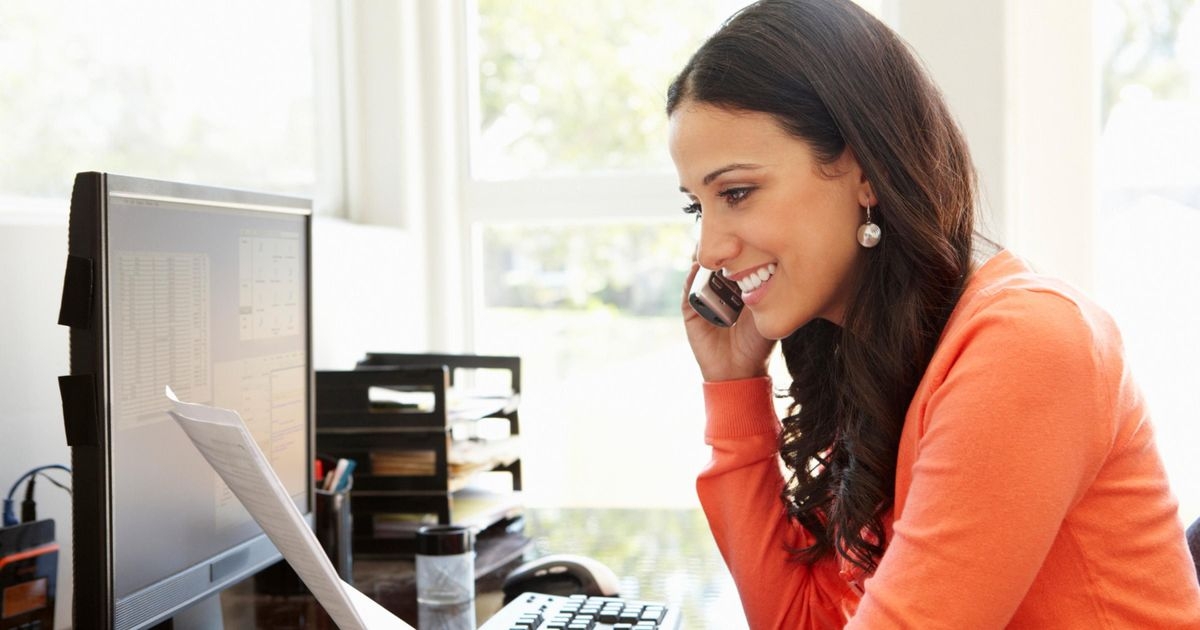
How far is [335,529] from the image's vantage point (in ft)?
4.92

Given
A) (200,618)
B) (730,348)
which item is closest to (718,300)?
(730,348)

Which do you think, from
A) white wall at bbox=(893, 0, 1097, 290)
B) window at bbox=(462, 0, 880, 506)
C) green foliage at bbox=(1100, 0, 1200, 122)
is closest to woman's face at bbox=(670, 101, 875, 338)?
white wall at bbox=(893, 0, 1097, 290)

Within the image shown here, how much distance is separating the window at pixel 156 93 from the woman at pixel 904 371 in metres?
0.85

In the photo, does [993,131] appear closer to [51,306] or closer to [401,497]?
[401,497]

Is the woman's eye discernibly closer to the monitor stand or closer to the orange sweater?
the orange sweater

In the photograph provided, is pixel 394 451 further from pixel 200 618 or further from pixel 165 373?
pixel 165 373

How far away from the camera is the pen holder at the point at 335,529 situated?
1493 millimetres

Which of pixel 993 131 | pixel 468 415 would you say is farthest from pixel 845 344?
pixel 993 131

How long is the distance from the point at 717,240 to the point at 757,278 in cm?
7

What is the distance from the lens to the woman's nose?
116 centimetres

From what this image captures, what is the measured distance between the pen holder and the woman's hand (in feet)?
1.70

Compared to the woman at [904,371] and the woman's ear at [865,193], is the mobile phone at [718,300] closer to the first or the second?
the woman at [904,371]

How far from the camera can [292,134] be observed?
7.34ft

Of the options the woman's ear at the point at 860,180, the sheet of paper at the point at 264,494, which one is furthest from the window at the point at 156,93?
the woman's ear at the point at 860,180
